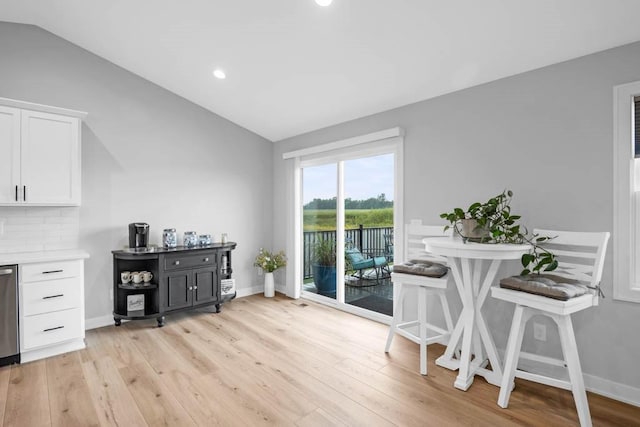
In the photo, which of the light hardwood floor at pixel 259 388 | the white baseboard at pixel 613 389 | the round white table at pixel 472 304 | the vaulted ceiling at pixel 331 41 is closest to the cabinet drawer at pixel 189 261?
the light hardwood floor at pixel 259 388

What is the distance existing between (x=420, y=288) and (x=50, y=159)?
3.50 metres

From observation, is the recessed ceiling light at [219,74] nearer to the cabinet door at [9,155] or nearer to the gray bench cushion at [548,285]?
the cabinet door at [9,155]

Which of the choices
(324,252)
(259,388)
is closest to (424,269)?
(259,388)

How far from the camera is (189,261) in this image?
371 centimetres

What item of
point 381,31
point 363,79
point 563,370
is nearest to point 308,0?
point 381,31

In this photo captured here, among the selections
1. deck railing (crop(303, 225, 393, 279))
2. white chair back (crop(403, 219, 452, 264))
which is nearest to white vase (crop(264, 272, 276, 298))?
→ deck railing (crop(303, 225, 393, 279))

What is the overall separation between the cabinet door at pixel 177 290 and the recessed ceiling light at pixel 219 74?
Answer: 2.22 metres

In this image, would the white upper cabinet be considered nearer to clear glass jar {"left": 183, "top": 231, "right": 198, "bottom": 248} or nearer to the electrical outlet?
clear glass jar {"left": 183, "top": 231, "right": 198, "bottom": 248}

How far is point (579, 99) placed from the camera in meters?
2.29

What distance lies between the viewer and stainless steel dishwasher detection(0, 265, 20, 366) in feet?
8.50

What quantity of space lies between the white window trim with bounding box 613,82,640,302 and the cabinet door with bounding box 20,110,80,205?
174 inches

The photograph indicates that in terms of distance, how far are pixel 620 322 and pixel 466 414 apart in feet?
4.01

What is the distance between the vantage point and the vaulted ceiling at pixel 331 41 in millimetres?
2123

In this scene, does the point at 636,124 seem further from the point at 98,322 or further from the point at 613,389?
the point at 98,322
